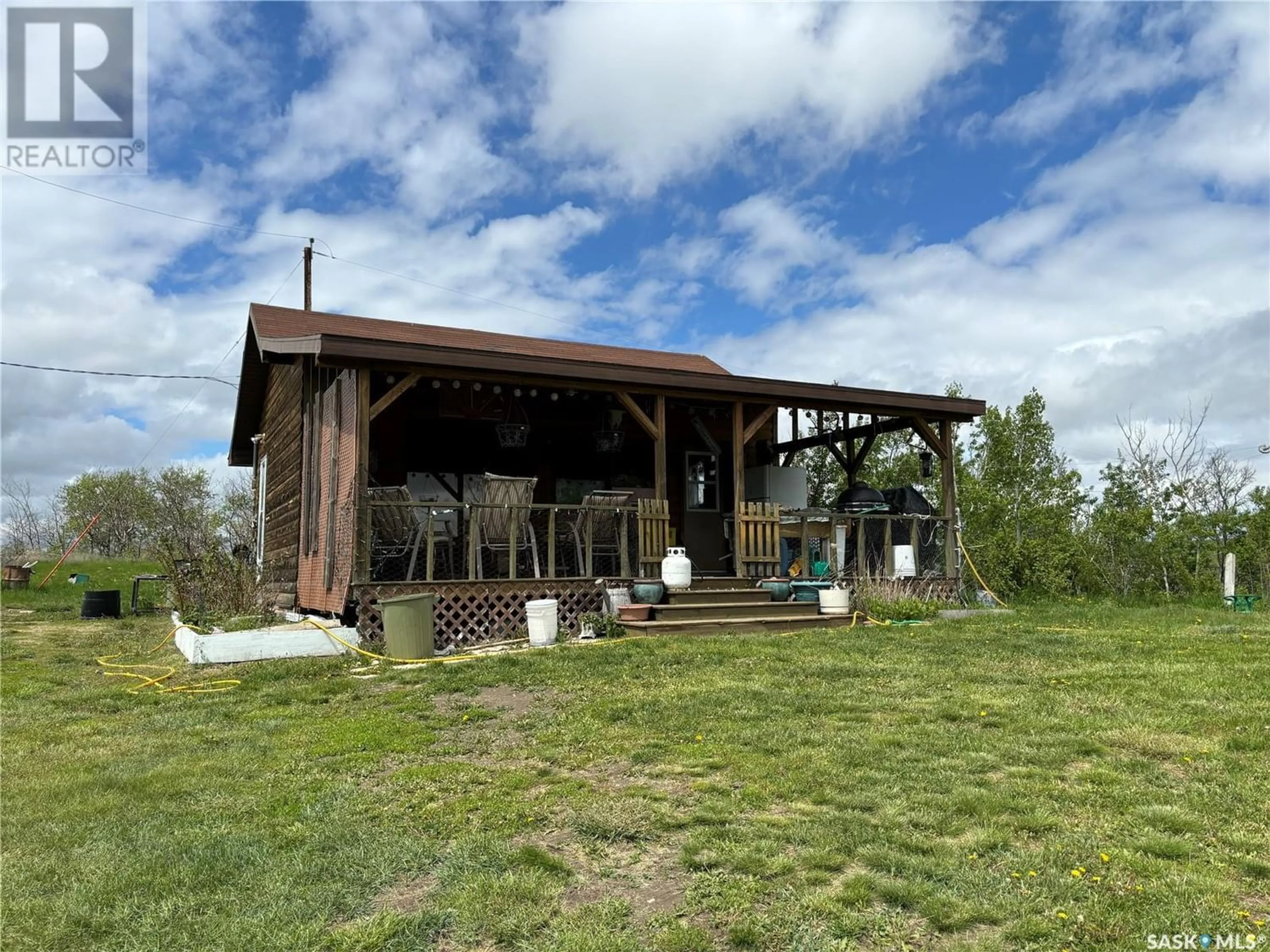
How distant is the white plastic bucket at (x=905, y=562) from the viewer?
12.3m

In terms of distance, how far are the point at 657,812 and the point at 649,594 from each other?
606 centimetres

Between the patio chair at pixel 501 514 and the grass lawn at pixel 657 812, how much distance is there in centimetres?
308

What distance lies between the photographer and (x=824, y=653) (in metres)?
7.68

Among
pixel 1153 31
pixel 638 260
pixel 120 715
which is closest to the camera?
pixel 120 715

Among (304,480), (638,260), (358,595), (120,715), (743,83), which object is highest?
(638,260)

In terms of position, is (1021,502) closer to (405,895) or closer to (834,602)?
(834,602)

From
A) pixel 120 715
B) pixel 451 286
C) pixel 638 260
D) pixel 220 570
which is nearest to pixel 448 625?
pixel 120 715

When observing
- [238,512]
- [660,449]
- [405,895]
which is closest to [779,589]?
[660,449]

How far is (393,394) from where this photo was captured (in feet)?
30.6

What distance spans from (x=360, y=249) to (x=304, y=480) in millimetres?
11964

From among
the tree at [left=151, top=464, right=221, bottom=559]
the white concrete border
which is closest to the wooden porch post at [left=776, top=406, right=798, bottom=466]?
the white concrete border

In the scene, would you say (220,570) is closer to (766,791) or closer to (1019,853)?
(766,791)

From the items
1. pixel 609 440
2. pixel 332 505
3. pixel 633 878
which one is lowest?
pixel 633 878

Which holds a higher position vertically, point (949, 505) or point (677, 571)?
point (949, 505)
